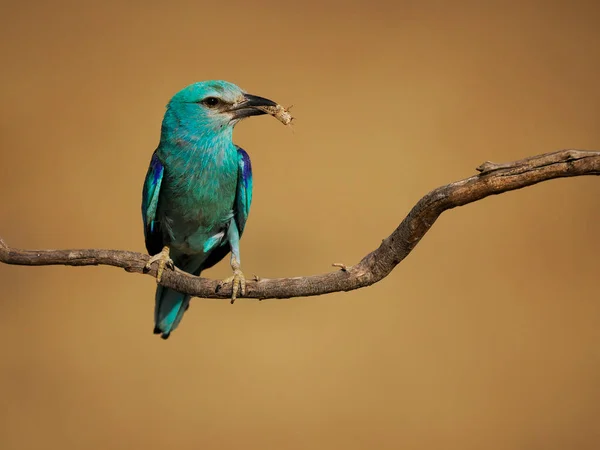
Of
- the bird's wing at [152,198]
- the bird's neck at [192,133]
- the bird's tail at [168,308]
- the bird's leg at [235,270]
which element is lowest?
the bird's tail at [168,308]

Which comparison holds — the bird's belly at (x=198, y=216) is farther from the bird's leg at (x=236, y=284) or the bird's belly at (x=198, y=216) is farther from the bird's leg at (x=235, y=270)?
the bird's leg at (x=236, y=284)

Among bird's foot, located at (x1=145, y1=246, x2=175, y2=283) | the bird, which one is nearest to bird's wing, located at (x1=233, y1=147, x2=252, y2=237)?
the bird

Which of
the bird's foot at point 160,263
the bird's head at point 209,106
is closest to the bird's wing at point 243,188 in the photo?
the bird's head at point 209,106

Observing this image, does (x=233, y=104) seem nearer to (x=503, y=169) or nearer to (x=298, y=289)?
(x=298, y=289)

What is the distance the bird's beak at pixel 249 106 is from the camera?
1.71 metres

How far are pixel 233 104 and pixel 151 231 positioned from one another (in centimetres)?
40

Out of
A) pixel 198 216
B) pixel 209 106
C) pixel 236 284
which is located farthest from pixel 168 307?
pixel 209 106

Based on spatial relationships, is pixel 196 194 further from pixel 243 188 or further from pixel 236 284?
pixel 236 284

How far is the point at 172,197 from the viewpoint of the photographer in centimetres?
177

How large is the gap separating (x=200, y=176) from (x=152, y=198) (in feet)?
0.44

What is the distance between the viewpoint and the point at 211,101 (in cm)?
172

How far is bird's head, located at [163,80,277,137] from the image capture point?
1.71 metres

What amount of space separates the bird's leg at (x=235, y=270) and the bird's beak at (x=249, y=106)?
0.30 meters

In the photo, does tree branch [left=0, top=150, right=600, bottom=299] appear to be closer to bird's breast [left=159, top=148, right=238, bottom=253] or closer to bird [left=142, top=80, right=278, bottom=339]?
bird [left=142, top=80, right=278, bottom=339]
